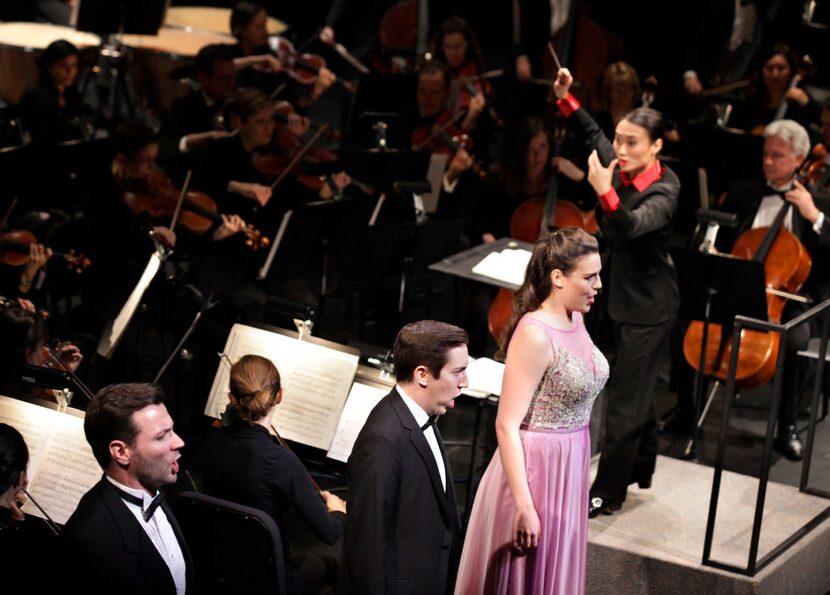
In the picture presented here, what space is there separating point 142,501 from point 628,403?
205cm

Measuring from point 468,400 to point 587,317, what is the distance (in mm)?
724

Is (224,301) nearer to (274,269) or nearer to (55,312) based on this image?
(274,269)

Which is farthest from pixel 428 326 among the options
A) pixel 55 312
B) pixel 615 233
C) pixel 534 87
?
pixel 534 87

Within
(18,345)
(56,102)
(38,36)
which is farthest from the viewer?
(38,36)

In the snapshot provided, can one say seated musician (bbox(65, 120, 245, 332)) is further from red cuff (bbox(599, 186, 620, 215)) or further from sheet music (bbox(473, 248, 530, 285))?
red cuff (bbox(599, 186, 620, 215))

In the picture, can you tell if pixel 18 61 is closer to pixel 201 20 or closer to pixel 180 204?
pixel 201 20

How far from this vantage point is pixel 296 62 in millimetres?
8062

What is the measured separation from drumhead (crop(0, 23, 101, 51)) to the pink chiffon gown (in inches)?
229

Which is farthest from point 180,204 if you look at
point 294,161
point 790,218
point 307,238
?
point 790,218

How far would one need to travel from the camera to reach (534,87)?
8.15 meters

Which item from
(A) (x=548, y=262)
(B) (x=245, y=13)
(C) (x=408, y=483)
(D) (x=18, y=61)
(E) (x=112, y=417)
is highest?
(B) (x=245, y=13)

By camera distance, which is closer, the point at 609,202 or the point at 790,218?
the point at 609,202

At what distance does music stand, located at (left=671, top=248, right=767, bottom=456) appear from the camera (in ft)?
16.5

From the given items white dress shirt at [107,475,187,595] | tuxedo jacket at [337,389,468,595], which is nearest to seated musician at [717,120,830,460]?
tuxedo jacket at [337,389,468,595]
